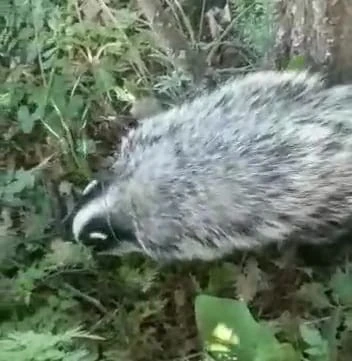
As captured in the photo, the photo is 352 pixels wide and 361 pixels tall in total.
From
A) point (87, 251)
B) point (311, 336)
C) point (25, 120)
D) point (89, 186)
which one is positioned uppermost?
point (25, 120)

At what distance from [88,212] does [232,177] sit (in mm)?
310

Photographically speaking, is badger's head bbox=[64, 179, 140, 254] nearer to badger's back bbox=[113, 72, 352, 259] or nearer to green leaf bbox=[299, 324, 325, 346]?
badger's back bbox=[113, 72, 352, 259]

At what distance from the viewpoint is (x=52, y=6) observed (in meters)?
2.01

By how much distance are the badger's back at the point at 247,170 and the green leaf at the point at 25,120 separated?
0.22m

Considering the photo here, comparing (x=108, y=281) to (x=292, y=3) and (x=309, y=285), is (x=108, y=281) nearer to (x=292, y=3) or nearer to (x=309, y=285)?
(x=309, y=285)

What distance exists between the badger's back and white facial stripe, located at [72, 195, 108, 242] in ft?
0.20

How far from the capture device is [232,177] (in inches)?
70.3

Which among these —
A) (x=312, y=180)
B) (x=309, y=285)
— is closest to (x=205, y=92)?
(x=312, y=180)

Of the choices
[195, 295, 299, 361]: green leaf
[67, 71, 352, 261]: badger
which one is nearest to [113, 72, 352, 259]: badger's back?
[67, 71, 352, 261]: badger

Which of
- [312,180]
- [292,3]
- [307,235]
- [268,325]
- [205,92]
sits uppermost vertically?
[292,3]

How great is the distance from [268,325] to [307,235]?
20 centimetres

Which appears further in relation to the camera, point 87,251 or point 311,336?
point 87,251

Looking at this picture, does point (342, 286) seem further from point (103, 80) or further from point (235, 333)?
point (103, 80)

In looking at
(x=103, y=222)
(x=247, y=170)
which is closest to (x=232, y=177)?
(x=247, y=170)
